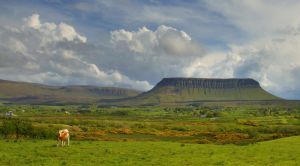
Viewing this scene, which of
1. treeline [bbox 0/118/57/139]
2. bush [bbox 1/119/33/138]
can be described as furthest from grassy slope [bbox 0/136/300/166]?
bush [bbox 1/119/33/138]

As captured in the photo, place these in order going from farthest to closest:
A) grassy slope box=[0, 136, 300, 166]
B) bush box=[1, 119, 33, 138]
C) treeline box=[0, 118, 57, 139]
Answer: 1. bush box=[1, 119, 33, 138]
2. treeline box=[0, 118, 57, 139]
3. grassy slope box=[0, 136, 300, 166]

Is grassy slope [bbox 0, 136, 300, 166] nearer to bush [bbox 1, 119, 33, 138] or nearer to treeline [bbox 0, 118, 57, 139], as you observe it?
treeline [bbox 0, 118, 57, 139]

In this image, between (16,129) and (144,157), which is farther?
(16,129)

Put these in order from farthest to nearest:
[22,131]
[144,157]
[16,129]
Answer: [16,129], [22,131], [144,157]

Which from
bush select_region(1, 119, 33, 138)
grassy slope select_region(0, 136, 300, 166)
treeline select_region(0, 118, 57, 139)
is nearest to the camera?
A: grassy slope select_region(0, 136, 300, 166)

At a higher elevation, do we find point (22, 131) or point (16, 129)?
point (16, 129)

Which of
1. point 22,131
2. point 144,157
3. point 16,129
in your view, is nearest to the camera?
point 144,157

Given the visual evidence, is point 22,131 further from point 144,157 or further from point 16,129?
point 144,157

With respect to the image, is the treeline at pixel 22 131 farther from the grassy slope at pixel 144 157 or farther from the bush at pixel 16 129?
the grassy slope at pixel 144 157

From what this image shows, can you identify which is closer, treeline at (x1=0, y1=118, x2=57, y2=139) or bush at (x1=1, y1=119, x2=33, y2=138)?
treeline at (x1=0, y1=118, x2=57, y2=139)

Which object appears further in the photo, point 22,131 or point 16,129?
point 16,129

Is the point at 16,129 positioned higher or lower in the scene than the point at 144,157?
higher

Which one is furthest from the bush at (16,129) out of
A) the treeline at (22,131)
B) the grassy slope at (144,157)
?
the grassy slope at (144,157)

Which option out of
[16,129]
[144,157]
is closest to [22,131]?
[16,129]
